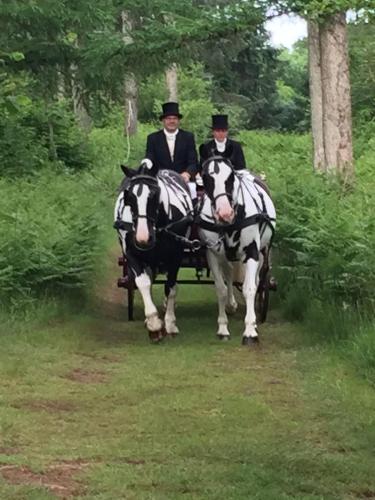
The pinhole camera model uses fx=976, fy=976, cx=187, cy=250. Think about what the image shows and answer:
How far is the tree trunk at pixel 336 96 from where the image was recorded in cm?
1540

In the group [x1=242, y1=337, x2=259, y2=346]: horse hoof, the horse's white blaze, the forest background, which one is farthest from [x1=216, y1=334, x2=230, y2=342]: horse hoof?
the horse's white blaze

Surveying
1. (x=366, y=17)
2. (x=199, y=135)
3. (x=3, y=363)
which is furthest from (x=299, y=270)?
(x=199, y=135)

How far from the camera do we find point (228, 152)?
36.3 ft

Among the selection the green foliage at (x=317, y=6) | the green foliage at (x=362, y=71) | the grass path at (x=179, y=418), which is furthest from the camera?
the green foliage at (x=362, y=71)

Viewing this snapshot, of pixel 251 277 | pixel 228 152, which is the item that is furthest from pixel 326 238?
pixel 228 152

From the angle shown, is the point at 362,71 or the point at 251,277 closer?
the point at 251,277

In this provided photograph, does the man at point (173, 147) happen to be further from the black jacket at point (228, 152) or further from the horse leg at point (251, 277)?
the horse leg at point (251, 277)

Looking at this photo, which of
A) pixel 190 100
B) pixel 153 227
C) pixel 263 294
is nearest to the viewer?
pixel 153 227

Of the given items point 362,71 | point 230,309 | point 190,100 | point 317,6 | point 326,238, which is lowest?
point 230,309

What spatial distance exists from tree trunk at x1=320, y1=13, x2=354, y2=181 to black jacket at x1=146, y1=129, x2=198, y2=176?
441cm

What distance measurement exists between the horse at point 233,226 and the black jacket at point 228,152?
0.16 metres

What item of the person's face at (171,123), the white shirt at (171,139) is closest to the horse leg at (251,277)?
the white shirt at (171,139)

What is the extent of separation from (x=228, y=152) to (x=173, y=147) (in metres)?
1.12

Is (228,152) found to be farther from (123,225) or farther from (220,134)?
(123,225)
